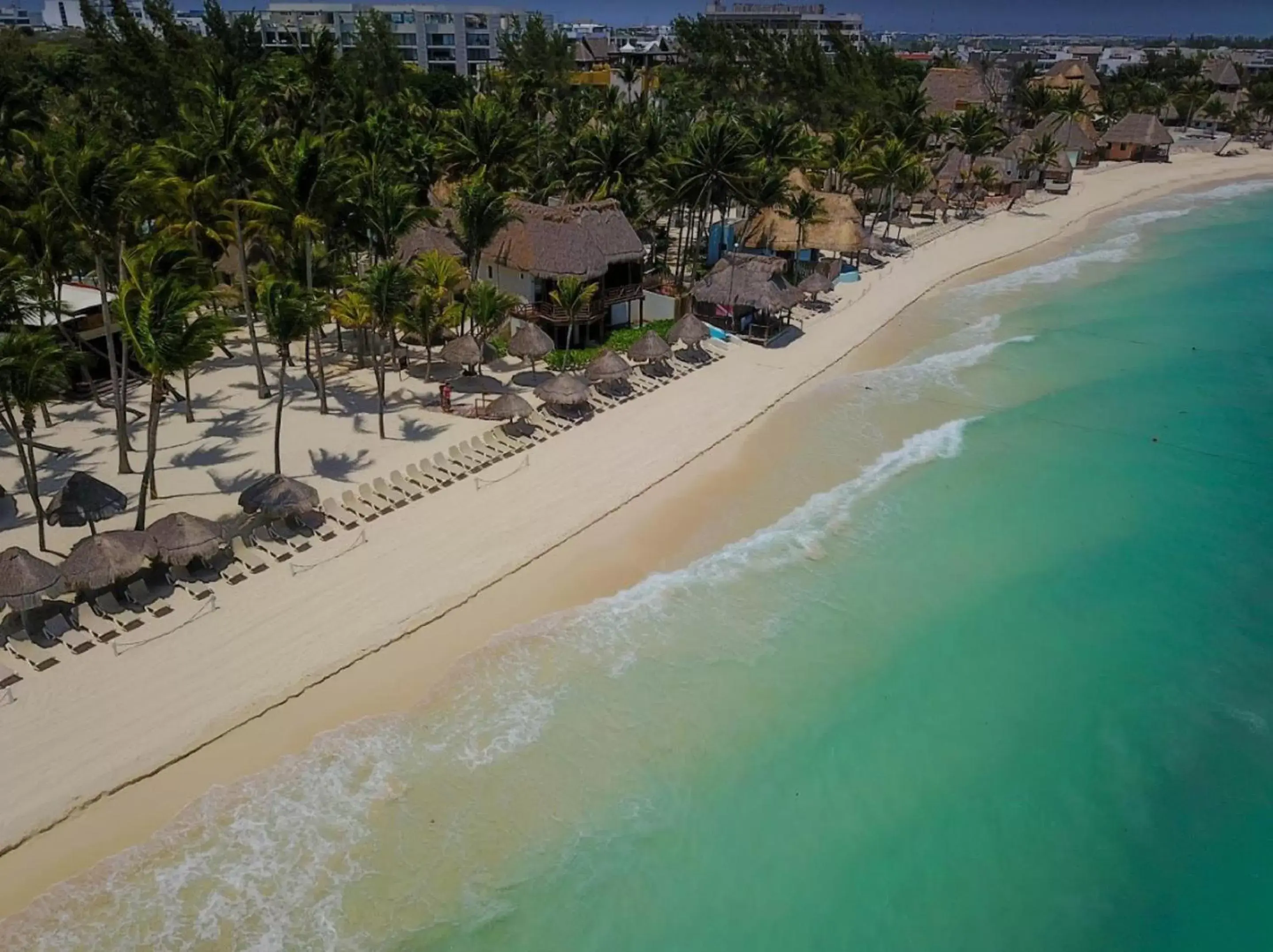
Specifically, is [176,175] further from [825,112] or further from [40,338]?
[825,112]

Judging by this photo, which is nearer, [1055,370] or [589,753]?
[589,753]

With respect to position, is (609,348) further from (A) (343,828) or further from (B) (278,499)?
(A) (343,828)

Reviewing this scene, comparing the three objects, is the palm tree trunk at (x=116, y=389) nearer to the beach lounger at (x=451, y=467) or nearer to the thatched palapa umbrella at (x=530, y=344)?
the beach lounger at (x=451, y=467)

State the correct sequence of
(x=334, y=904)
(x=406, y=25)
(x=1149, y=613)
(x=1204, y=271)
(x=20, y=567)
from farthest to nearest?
(x=406, y=25)
(x=1204, y=271)
(x=1149, y=613)
(x=20, y=567)
(x=334, y=904)

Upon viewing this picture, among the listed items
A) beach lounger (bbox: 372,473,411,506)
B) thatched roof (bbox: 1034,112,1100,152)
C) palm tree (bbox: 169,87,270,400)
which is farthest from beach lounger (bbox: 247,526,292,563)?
thatched roof (bbox: 1034,112,1100,152)

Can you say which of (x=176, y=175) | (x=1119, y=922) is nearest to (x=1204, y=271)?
(x=1119, y=922)

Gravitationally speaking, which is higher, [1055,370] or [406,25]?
[406,25]

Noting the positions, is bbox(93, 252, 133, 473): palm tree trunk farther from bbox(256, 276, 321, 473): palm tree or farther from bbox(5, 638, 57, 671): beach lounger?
bbox(5, 638, 57, 671): beach lounger
